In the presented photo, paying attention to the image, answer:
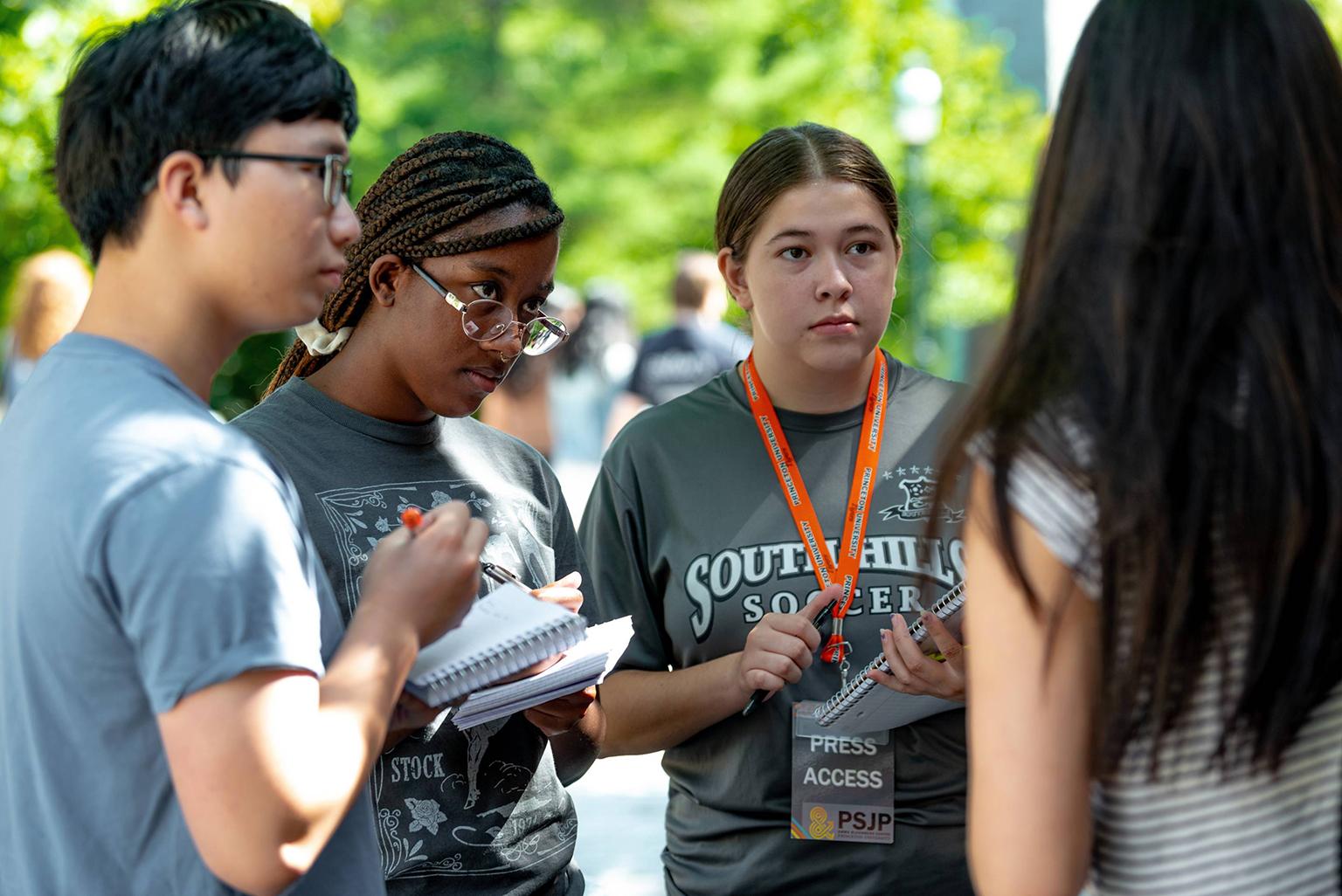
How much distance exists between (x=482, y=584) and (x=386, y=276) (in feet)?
1.99

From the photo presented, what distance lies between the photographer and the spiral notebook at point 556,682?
2.17 metres

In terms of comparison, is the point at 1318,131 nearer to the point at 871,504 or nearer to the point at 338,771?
the point at 338,771

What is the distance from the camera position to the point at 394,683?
168 cm

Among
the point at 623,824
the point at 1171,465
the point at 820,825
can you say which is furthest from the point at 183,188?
the point at 623,824

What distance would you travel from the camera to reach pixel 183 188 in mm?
1654

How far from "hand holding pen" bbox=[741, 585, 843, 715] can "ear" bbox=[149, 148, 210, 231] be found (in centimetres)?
141

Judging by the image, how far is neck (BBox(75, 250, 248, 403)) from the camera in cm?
168

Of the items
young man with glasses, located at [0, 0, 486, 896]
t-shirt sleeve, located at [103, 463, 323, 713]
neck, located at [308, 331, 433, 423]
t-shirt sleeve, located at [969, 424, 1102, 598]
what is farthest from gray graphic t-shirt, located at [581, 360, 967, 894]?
t-shirt sleeve, located at [103, 463, 323, 713]

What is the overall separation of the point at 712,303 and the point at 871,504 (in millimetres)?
6068

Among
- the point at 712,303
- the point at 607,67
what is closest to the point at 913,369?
the point at 712,303

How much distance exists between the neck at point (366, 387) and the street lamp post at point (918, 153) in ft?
27.0

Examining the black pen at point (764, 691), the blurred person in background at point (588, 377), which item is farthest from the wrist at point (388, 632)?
the blurred person in background at point (588, 377)

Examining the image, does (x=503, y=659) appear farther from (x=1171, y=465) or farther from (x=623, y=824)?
(x=623, y=824)

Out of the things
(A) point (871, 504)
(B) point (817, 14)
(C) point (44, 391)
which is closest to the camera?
(C) point (44, 391)
